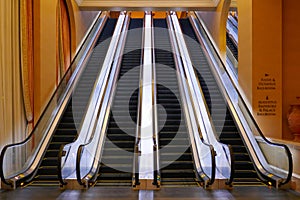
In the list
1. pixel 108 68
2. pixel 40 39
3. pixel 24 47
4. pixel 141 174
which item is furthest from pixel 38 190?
pixel 108 68

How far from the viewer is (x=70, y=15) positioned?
11820mm

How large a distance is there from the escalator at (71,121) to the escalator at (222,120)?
2808mm

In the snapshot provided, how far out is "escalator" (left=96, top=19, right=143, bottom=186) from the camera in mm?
7398

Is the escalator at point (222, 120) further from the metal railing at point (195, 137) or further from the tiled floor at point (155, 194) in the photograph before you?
the tiled floor at point (155, 194)

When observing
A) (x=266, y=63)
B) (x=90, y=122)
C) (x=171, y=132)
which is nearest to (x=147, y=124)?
(x=171, y=132)

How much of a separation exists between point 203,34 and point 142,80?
3991mm

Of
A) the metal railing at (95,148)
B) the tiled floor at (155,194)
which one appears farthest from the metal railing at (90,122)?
the tiled floor at (155,194)

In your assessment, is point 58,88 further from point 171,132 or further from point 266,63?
point 266,63

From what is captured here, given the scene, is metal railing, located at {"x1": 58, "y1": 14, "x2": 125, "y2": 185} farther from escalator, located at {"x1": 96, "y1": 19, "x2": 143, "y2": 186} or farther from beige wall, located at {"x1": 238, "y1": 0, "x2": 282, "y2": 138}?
beige wall, located at {"x1": 238, "y1": 0, "x2": 282, "y2": 138}

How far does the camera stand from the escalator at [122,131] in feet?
24.3

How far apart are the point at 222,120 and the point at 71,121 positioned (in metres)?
Answer: 3.20

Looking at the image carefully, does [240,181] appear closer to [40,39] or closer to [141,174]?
[141,174]

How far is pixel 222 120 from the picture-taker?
363 inches

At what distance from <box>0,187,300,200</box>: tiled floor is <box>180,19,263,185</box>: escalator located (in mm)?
800
